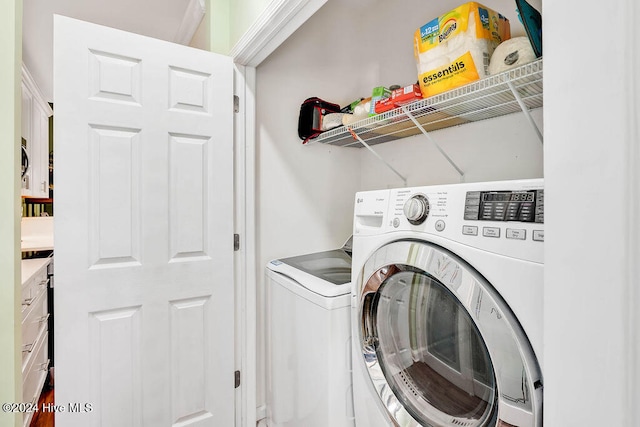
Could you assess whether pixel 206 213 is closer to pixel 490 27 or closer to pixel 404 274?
pixel 404 274

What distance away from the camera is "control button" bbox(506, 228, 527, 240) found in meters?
0.65

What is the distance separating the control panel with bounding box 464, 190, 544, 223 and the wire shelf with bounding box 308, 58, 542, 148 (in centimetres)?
42

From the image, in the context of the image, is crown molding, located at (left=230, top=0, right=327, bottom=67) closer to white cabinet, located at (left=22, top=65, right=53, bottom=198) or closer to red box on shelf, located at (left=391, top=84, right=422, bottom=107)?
red box on shelf, located at (left=391, top=84, right=422, bottom=107)

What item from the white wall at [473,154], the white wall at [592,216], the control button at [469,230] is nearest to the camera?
the white wall at [592,216]

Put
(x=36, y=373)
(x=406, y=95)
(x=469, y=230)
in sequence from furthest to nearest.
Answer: (x=36, y=373)
(x=406, y=95)
(x=469, y=230)

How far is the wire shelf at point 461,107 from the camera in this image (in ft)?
3.09

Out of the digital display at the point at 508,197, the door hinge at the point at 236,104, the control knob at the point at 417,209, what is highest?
the door hinge at the point at 236,104

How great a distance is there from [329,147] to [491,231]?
142 cm

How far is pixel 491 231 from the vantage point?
2.31ft

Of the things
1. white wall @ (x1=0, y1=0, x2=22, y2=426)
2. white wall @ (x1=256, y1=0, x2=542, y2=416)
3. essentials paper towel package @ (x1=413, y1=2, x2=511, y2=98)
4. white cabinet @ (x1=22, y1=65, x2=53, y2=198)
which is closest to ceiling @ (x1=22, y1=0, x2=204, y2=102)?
white cabinet @ (x1=22, y1=65, x2=53, y2=198)

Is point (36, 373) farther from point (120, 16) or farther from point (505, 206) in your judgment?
point (505, 206)

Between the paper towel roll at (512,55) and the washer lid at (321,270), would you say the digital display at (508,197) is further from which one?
the washer lid at (321,270)

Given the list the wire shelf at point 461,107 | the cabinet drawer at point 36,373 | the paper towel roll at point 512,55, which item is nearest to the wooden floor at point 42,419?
the cabinet drawer at point 36,373

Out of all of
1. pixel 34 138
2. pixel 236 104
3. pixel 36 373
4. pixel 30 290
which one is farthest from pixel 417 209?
pixel 34 138
